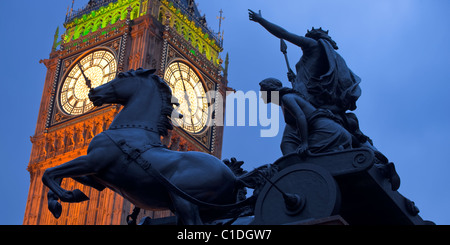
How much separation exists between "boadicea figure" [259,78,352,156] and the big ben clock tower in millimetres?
35682

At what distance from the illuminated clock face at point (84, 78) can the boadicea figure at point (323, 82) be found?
126 feet

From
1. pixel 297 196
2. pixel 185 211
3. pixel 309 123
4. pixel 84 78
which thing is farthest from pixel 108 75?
pixel 297 196

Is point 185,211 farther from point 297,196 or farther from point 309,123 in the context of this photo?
Answer: point 309,123

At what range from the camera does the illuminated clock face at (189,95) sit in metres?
49.2

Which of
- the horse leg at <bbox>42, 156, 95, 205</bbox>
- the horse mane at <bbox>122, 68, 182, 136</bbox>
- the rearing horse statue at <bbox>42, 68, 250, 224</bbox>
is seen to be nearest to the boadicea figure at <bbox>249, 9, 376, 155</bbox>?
the rearing horse statue at <bbox>42, 68, 250, 224</bbox>

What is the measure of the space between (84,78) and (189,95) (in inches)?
261

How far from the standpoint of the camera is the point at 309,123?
9242 mm

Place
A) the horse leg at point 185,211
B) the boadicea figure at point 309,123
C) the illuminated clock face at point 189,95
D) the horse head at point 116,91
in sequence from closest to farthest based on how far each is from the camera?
the horse leg at point 185,211 → the boadicea figure at point 309,123 → the horse head at point 116,91 → the illuminated clock face at point 189,95

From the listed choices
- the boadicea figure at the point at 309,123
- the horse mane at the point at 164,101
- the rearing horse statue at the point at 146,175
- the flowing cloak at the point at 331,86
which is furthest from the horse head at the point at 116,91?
the flowing cloak at the point at 331,86

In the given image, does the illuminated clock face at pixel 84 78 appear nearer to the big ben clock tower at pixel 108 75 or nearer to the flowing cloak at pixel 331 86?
the big ben clock tower at pixel 108 75

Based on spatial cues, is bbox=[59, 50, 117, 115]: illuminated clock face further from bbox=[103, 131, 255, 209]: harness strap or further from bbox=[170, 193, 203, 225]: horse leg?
bbox=[170, 193, 203, 225]: horse leg

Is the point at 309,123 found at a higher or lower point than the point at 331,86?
lower
